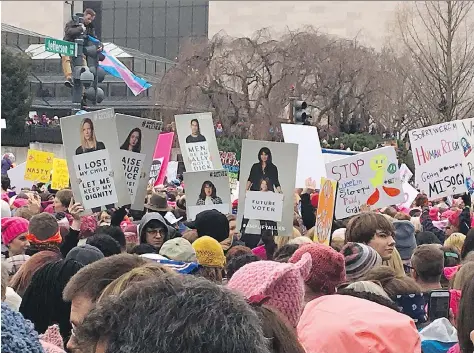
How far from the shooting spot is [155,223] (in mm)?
6359

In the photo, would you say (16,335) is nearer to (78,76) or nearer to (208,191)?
(208,191)

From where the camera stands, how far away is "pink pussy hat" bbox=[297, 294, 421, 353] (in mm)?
2816

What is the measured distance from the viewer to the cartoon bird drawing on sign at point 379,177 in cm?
Answer: 941

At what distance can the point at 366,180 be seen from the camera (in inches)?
369

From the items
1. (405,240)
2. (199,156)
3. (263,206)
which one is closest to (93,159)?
(263,206)

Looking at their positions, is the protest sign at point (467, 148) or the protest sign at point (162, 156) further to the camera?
the protest sign at point (162, 156)

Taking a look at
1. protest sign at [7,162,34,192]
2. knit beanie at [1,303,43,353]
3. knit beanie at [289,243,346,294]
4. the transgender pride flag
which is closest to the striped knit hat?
knit beanie at [289,243,346,294]

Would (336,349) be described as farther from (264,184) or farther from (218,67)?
(218,67)

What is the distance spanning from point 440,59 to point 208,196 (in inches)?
979

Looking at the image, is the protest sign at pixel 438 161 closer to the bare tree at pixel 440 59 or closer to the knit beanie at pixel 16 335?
the knit beanie at pixel 16 335

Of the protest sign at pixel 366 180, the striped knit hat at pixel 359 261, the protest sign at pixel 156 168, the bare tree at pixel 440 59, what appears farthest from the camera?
the bare tree at pixel 440 59

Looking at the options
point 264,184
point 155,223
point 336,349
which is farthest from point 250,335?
point 264,184

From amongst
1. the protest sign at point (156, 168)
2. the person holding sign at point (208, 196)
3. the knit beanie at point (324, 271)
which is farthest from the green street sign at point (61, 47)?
the knit beanie at point (324, 271)

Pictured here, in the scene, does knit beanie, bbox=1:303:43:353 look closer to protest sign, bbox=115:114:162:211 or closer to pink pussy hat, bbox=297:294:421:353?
pink pussy hat, bbox=297:294:421:353
